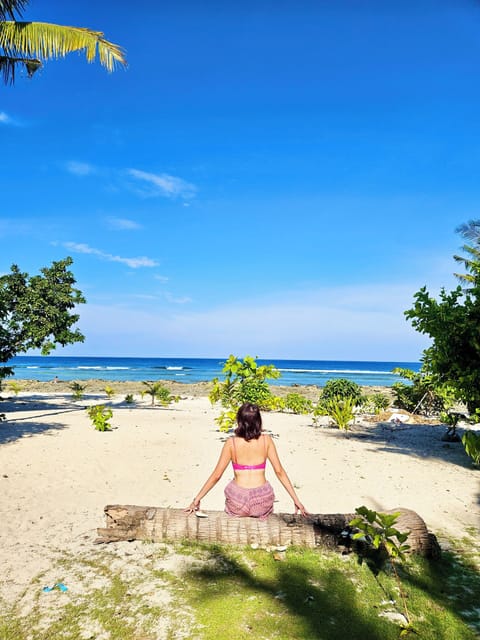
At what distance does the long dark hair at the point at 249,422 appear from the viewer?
4.80 meters

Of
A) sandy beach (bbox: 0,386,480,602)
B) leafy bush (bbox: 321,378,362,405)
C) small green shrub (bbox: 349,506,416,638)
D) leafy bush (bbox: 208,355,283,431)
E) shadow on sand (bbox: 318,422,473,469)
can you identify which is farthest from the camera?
leafy bush (bbox: 321,378,362,405)

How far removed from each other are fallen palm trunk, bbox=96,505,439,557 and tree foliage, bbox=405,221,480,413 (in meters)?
4.33

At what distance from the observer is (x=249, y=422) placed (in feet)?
15.8

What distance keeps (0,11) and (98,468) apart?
940cm

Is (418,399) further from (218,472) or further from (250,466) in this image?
(218,472)

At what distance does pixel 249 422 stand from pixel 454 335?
5.58 meters

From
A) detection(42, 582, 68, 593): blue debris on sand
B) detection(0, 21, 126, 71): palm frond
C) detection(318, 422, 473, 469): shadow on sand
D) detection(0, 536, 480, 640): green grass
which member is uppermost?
detection(0, 21, 126, 71): palm frond

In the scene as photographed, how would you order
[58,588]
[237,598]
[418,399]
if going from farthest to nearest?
[418,399] → [58,588] → [237,598]

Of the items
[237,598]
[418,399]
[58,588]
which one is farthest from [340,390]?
[58,588]

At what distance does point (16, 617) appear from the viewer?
3541 millimetres

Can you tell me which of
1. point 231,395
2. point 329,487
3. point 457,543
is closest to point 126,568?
point 457,543

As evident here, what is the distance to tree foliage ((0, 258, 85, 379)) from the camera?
49.4 feet

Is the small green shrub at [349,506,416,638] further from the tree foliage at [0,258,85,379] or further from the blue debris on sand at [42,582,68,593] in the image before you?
the tree foliage at [0,258,85,379]

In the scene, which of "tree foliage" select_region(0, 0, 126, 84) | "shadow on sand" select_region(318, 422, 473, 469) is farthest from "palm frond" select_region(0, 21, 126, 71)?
"shadow on sand" select_region(318, 422, 473, 469)
